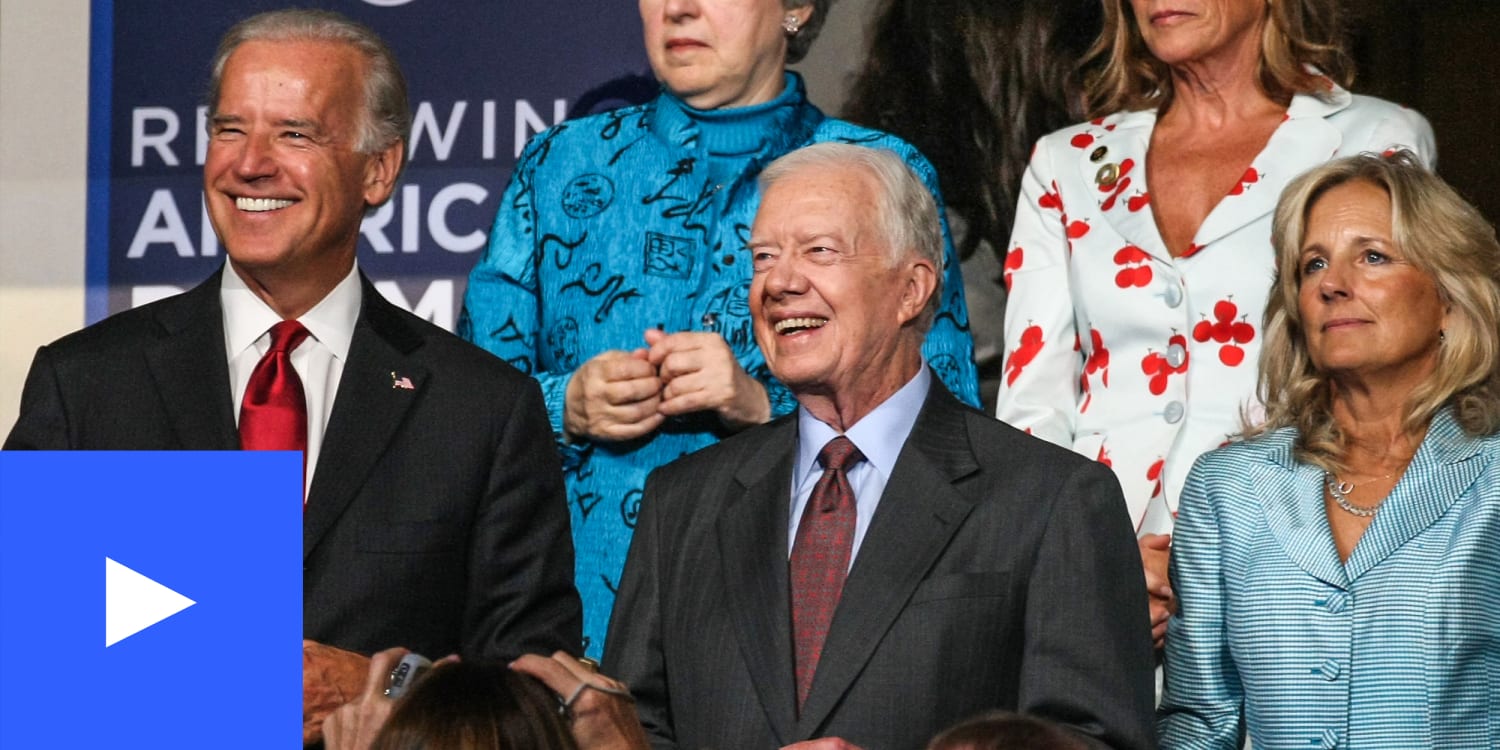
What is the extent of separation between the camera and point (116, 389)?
9.14 ft

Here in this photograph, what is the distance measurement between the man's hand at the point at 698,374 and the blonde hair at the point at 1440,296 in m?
0.78

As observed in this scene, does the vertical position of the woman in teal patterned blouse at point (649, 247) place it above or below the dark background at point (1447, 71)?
below

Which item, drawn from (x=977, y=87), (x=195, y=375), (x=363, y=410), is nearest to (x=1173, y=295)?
(x=977, y=87)

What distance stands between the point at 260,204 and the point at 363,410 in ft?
1.15

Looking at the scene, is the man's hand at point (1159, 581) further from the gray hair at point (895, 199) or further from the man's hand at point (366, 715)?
the man's hand at point (366, 715)

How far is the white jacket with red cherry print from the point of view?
3188mm

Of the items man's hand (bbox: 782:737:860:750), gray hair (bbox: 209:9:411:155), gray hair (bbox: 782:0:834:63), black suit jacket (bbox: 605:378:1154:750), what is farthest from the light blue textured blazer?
gray hair (bbox: 209:9:411:155)

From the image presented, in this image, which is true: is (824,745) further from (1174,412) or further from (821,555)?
(1174,412)

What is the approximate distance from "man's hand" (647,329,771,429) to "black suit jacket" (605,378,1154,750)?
43 centimetres

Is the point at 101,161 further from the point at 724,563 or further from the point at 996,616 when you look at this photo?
the point at 996,616

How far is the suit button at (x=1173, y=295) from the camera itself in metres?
3.20

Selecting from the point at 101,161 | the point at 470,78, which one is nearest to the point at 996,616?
the point at 470,78

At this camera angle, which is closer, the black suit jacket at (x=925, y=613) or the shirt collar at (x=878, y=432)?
the black suit jacket at (x=925, y=613)

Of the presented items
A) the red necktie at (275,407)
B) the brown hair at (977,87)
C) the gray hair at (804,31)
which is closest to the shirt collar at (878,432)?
the red necktie at (275,407)
